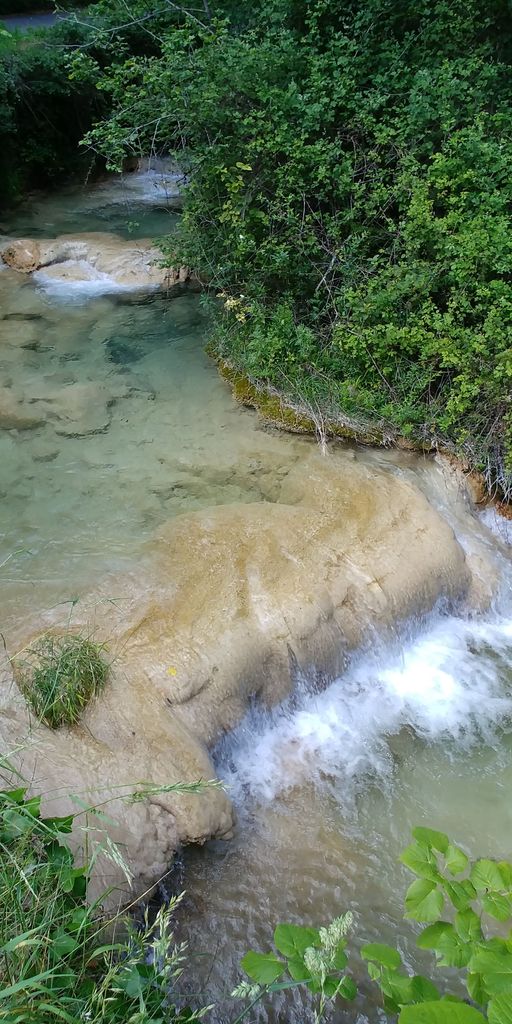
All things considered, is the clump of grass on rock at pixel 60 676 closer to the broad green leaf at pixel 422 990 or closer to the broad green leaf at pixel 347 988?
the broad green leaf at pixel 347 988

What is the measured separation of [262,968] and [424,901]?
1.49 feet

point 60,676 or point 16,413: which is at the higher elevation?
→ point 60,676

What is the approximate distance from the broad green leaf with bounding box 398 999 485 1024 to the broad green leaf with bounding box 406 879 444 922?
1.60 feet

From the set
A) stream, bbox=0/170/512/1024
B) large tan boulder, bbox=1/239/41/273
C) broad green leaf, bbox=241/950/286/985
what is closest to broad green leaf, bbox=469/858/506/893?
broad green leaf, bbox=241/950/286/985

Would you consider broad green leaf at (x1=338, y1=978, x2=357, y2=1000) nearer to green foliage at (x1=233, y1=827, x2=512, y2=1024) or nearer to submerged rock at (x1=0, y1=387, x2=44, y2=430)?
green foliage at (x1=233, y1=827, x2=512, y2=1024)

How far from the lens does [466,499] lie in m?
5.60

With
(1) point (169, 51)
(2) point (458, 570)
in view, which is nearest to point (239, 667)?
(2) point (458, 570)

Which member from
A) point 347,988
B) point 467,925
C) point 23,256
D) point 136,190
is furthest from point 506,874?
point 136,190

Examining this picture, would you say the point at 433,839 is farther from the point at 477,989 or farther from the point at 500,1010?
the point at 500,1010

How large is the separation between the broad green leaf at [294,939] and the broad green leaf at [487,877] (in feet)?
1.50

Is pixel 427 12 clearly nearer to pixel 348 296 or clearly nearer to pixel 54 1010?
pixel 348 296

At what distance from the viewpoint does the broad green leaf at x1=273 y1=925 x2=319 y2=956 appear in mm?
1689

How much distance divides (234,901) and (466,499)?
3608 mm

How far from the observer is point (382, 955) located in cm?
166
